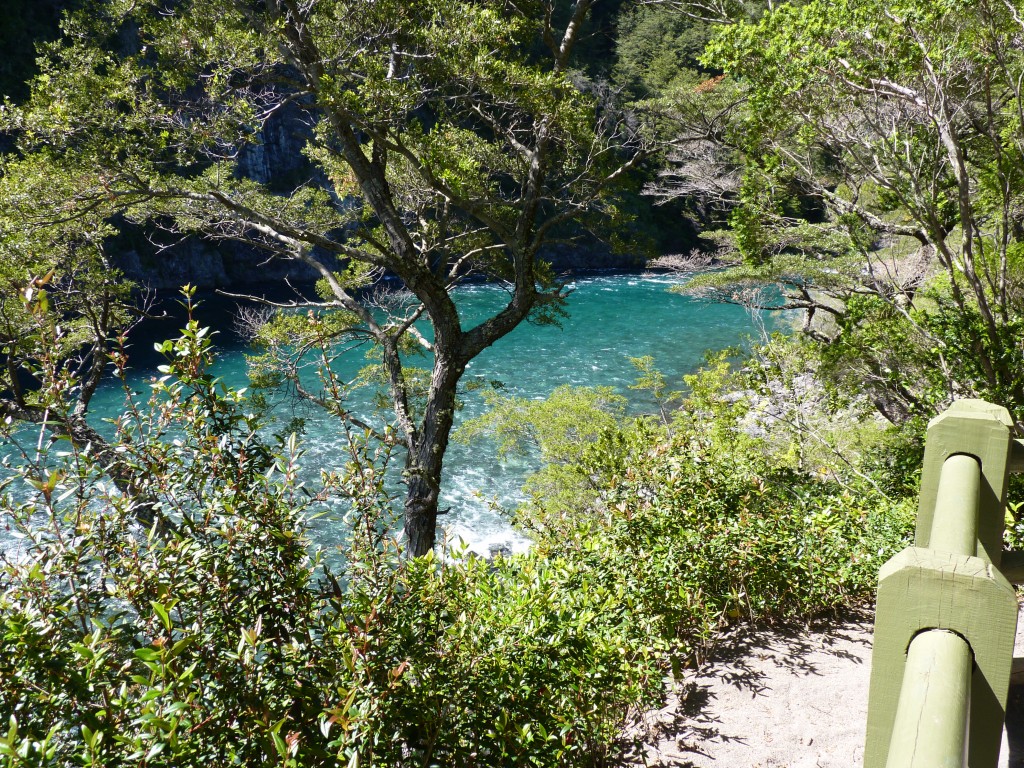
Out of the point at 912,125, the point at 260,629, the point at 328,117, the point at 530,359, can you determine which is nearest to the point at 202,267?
the point at 530,359

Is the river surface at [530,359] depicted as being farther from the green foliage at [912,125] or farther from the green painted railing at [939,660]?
the green painted railing at [939,660]

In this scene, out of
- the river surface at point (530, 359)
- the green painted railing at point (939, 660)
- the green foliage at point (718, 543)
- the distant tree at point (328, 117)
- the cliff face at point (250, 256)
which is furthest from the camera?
the cliff face at point (250, 256)

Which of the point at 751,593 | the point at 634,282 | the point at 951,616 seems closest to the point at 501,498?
the point at 751,593

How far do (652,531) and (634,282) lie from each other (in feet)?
85.3

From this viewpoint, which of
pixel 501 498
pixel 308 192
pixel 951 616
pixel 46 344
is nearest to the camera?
pixel 951 616

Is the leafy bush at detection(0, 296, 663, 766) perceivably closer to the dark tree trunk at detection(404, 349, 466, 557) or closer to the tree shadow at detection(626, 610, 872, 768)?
the tree shadow at detection(626, 610, 872, 768)

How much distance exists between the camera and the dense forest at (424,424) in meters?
1.58

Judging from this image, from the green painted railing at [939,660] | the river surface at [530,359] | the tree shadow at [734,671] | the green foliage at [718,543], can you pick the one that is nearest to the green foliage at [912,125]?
the green foliage at [718,543]

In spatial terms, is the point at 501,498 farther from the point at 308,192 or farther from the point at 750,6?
the point at 750,6

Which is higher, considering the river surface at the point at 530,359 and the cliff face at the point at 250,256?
the cliff face at the point at 250,256

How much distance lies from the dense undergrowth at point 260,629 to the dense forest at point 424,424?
1cm

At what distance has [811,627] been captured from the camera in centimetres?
364

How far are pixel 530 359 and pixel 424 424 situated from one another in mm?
11440

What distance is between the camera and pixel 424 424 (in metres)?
6.69
